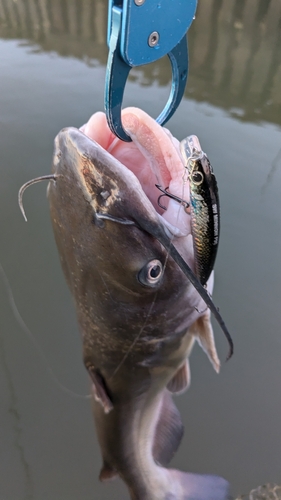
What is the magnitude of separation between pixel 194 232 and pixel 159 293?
0.35 meters

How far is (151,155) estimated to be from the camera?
1.24 m

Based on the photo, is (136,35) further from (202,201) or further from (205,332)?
(205,332)

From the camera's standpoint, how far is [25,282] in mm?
3025

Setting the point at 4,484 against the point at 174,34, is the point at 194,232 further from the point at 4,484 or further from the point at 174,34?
the point at 4,484

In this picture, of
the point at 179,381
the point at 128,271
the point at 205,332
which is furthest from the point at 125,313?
the point at 179,381

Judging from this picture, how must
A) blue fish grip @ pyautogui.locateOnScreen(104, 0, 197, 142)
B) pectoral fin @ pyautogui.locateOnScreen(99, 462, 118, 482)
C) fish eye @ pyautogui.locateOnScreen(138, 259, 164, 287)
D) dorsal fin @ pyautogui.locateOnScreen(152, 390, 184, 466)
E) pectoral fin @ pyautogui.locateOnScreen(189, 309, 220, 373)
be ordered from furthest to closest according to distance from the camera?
dorsal fin @ pyautogui.locateOnScreen(152, 390, 184, 466) → pectoral fin @ pyautogui.locateOnScreen(99, 462, 118, 482) → pectoral fin @ pyautogui.locateOnScreen(189, 309, 220, 373) → fish eye @ pyautogui.locateOnScreen(138, 259, 164, 287) → blue fish grip @ pyautogui.locateOnScreen(104, 0, 197, 142)

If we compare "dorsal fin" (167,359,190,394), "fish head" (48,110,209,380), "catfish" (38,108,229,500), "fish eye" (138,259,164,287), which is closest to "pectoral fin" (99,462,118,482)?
"catfish" (38,108,229,500)

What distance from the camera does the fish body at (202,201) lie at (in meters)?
0.97

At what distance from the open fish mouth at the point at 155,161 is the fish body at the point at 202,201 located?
0.43 ft

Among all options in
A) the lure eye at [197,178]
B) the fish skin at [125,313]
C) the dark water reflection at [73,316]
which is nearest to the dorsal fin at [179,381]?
the fish skin at [125,313]

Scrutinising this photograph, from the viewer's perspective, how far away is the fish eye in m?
1.28

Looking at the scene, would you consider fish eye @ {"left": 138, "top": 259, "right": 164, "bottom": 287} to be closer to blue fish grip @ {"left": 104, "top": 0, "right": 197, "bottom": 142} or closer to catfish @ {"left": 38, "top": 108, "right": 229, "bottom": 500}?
catfish @ {"left": 38, "top": 108, "right": 229, "bottom": 500}

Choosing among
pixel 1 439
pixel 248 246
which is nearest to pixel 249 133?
pixel 248 246

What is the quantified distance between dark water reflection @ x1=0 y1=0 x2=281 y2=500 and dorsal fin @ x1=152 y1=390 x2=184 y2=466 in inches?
15.8
